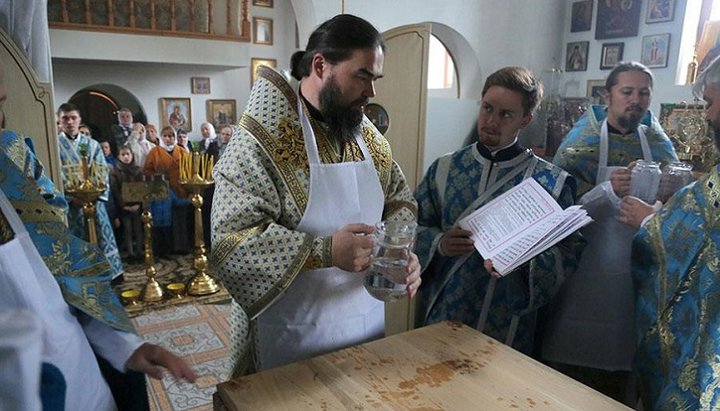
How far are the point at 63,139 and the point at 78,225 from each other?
0.80m

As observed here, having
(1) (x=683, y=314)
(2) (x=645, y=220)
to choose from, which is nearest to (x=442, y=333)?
(1) (x=683, y=314)

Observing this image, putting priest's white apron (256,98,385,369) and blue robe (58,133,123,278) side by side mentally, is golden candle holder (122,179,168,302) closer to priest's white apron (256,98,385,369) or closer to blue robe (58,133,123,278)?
blue robe (58,133,123,278)

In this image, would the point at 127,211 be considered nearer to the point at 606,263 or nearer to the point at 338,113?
the point at 338,113

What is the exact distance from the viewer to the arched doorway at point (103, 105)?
8.55 m

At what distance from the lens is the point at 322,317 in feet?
4.58

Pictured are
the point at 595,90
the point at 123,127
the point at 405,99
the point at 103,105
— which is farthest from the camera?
the point at 103,105

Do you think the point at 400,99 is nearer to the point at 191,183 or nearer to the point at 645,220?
the point at 645,220

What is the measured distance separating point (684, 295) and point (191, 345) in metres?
2.97

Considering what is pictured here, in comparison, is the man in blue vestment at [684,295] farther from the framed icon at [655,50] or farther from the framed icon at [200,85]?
the framed icon at [200,85]

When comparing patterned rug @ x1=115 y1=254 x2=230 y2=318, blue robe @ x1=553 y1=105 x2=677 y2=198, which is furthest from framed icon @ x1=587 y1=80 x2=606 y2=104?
patterned rug @ x1=115 y1=254 x2=230 y2=318

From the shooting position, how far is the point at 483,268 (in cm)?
179

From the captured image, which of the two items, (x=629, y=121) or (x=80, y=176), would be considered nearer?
(x=629, y=121)

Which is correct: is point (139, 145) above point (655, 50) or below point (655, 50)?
below

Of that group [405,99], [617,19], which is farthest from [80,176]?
[617,19]
